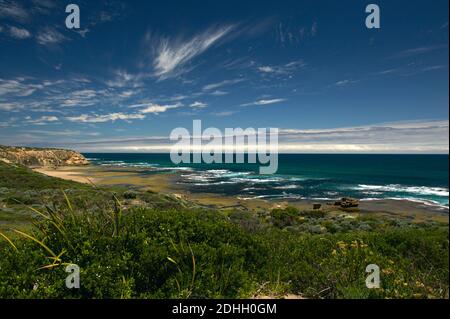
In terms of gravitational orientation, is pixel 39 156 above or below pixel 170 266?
A: above

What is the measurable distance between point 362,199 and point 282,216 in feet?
69.5

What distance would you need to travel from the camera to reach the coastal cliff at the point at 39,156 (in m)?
89.7

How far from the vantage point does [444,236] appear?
30.7 ft

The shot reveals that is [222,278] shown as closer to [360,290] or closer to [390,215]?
[360,290]

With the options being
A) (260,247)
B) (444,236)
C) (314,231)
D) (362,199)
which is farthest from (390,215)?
(260,247)

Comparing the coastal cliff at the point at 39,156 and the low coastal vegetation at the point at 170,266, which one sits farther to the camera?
the coastal cliff at the point at 39,156

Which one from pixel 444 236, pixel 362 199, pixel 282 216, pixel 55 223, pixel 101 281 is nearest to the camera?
pixel 101 281

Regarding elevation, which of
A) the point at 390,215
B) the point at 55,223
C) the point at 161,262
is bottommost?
the point at 390,215

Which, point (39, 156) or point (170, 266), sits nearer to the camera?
point (170, 266)

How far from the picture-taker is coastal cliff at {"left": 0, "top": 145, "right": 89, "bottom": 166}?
89744 millimetres

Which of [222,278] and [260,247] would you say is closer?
[222,278]

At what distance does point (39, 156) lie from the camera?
10325cm

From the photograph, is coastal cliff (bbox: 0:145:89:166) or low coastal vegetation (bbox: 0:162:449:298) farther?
coastal cliff (bbox: 0:145:89:166)
